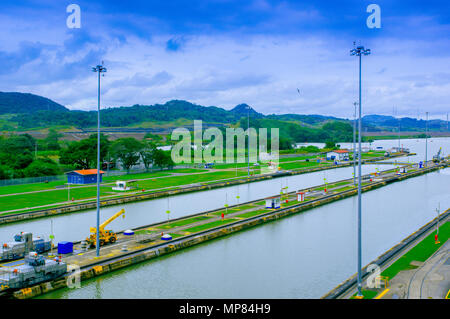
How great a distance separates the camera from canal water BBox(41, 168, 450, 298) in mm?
19031

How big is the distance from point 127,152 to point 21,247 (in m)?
44.2

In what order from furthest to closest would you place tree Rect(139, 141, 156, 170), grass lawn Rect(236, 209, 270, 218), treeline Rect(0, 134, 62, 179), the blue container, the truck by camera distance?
tree Rect(139, 141, 156, 170), treeline Rect(0, 134, 62, 179), grass lawn Rect(236, 209, 270, 218), the blue container, the truck

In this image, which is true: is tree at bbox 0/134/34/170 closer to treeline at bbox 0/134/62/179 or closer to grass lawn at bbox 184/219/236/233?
treeline at bbox 0/134/62/179

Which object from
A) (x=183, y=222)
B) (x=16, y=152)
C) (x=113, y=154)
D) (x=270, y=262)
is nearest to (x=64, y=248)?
(x=183, y=222)

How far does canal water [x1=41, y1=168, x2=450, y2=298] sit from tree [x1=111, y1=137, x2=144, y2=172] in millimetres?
37260

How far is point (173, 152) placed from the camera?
8044 cm

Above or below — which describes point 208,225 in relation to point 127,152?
below

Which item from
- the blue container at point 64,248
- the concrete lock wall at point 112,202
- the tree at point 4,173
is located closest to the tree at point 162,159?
the concrete lock wall at point 112,202

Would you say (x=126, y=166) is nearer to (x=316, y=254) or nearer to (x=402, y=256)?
(x=316, y=254)

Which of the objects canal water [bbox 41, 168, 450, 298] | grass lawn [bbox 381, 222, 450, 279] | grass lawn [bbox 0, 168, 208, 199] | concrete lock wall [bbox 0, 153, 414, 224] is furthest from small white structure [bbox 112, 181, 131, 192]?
grass lawn [bbox 381, 222, 450, 279]

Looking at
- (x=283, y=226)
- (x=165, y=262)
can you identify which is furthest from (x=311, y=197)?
(x=165, y=262)

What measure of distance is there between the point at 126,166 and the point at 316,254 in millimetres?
47514

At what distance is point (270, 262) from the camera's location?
23.2 m

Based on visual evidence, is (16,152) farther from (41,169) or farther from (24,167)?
(41,169)
